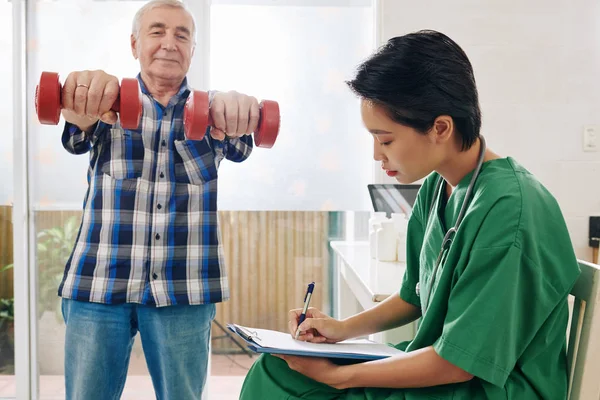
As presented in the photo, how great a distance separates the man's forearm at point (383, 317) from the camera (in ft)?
4.26

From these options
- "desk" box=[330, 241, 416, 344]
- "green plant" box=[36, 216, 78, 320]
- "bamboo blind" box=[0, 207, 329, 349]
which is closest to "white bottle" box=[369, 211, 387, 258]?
"desk" box=[330, 241, 416, 344]

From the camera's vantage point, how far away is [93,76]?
1199 mm

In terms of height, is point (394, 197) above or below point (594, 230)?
above

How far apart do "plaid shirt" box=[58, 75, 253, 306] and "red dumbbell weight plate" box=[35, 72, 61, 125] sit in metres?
0.48

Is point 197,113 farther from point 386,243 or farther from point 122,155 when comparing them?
point 386,243

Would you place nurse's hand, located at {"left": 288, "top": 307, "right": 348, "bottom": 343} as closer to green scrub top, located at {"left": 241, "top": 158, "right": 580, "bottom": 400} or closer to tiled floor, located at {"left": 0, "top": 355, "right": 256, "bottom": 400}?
green scrub top, located at {"left": 241, "top": 158, "right": 580, "bottom": 400}

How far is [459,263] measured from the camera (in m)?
0.97

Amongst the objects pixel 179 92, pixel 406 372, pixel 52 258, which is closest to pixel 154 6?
pixel 179 92

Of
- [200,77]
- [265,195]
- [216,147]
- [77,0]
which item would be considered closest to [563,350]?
[216,147]

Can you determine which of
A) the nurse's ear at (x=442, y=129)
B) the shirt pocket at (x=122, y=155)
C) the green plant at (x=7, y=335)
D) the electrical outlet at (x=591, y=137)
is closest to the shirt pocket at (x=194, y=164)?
the shirt pocket at (x=122, y=155)

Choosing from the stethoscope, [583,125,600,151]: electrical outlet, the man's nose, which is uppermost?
the man's nose

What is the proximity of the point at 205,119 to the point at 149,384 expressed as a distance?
5.99ft

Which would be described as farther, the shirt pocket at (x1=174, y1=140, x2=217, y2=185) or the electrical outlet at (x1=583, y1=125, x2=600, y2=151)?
the electrical outlet at (x1=583, y1=125, x2=600, y2=151)

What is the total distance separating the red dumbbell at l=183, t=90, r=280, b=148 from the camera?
1229 mm
